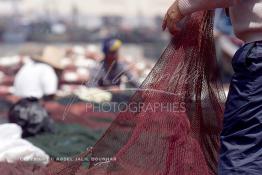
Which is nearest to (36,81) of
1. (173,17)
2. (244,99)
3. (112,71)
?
(112,71)

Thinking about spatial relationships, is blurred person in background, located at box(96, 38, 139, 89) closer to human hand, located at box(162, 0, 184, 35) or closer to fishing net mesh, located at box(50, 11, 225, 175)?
fishing net mesh, located at box(50, 11, 225, 175)

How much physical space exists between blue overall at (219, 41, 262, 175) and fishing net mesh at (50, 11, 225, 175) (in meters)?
0.47

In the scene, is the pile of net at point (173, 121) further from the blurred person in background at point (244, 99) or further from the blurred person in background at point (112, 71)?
the blurred person in background at point (112, 71)

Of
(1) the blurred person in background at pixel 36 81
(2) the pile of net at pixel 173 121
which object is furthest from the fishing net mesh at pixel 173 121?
(1) the blurred person in background at pixel 36 81

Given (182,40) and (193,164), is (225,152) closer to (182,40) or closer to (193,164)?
(193,164)

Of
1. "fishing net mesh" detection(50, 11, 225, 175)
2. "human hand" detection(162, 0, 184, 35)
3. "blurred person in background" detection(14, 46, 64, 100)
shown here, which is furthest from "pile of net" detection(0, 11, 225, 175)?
"blurred person in background" detection(14, 46, 64, 100)

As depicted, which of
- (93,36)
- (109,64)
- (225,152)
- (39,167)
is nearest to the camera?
(225,152)

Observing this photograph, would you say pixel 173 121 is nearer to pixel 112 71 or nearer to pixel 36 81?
pixel 36 81

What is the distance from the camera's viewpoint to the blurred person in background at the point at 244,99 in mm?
2562

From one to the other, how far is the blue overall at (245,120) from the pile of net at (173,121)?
0.46 metres

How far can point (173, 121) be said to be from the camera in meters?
3.16

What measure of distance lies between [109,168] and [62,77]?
4825mm

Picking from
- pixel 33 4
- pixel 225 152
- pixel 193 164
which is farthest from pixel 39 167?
pixel 33 4

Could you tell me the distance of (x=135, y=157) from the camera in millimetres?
3213
